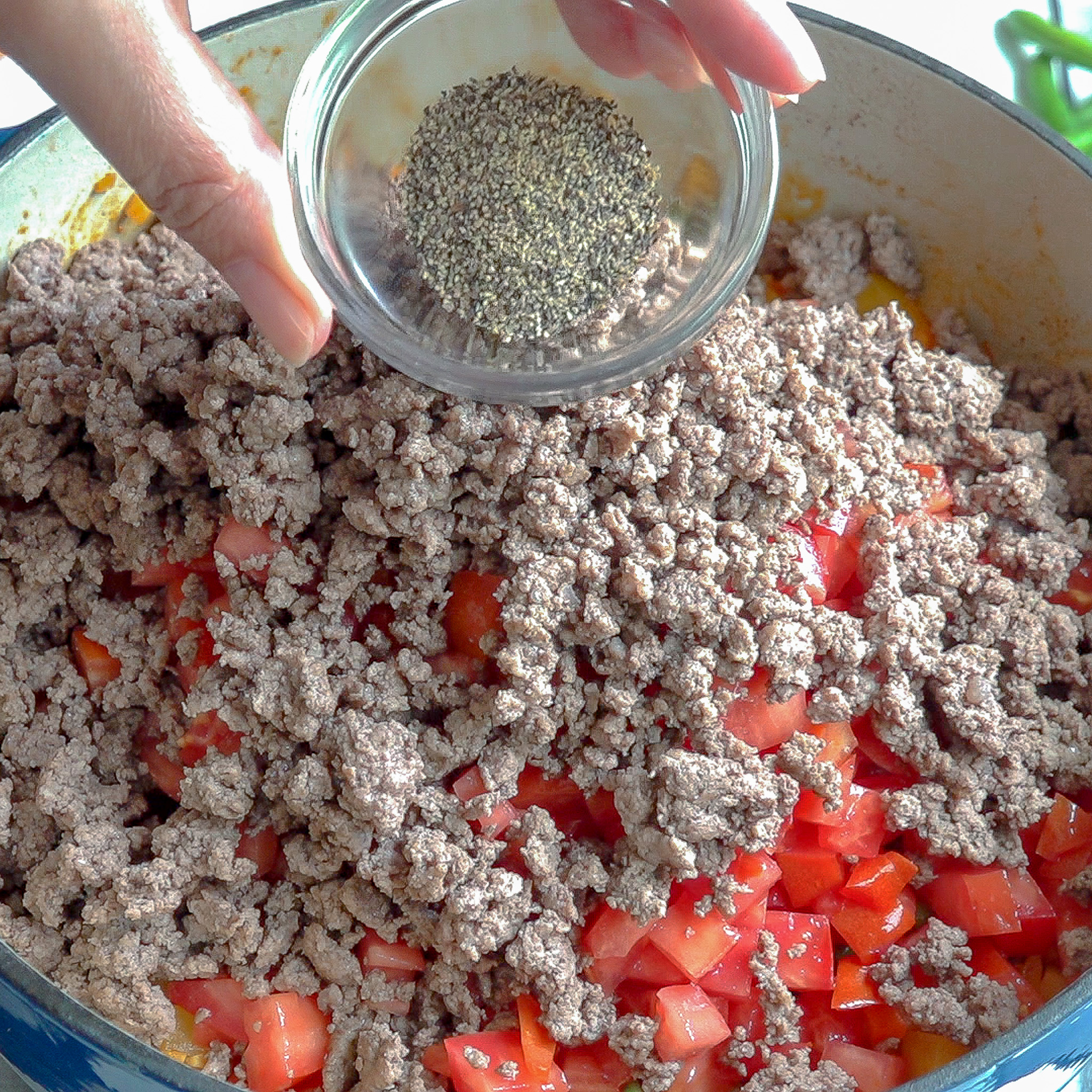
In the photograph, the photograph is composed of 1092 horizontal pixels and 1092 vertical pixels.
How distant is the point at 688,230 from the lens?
1.61m

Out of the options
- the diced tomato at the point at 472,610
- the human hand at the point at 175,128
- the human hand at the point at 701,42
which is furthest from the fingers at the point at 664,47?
the diced tomato at the point at 472,610

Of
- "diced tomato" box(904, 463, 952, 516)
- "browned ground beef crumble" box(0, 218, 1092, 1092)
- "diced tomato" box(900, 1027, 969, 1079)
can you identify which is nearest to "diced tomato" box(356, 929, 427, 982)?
"browned ground beef crumble" box(0, 218, 1092, 1092)

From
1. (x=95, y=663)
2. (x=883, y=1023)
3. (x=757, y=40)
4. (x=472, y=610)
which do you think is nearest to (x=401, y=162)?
(x=757, y=40)

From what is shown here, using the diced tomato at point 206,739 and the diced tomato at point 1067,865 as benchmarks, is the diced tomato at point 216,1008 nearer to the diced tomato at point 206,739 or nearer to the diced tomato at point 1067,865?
the diced tomato at point 206,739

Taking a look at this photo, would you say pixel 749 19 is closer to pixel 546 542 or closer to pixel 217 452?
pixel 546 542

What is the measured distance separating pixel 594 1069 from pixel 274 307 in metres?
0.91

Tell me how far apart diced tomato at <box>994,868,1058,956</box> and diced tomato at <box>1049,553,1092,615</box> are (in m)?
0.36

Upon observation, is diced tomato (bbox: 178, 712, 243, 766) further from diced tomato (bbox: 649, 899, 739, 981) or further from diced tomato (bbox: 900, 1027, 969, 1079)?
diced tomato (bbox: 900, 1027, 969, 1079)

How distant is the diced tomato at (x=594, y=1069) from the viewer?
146 centimetres

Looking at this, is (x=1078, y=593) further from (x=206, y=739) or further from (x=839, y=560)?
(x=206, y=739)

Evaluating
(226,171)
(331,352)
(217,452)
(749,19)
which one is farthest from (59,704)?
(749,19)

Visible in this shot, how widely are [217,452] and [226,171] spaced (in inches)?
14.3

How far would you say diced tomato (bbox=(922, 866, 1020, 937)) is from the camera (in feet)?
4.94

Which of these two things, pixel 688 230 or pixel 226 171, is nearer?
pixel 226 171
